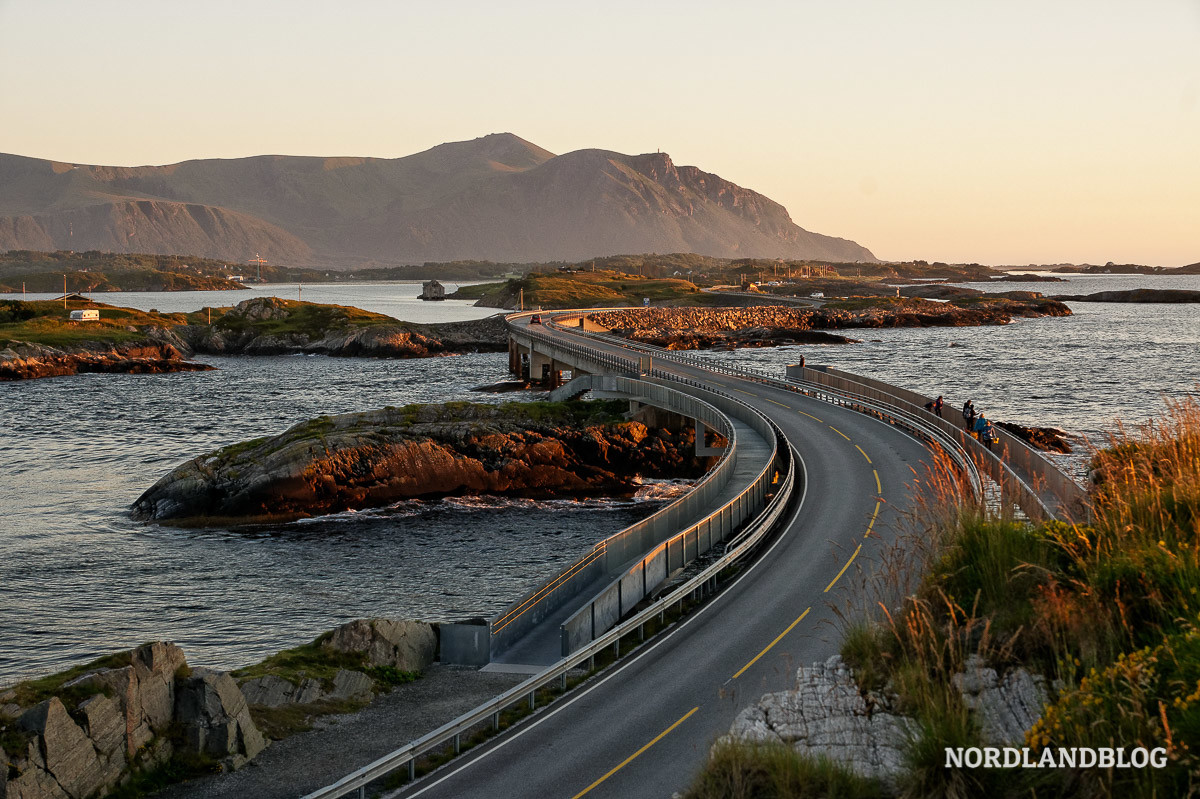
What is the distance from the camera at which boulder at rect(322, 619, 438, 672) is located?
79.8 ft

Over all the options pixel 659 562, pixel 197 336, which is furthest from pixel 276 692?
pixel 197 336

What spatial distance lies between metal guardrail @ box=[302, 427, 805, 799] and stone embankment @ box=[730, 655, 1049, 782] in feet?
18.5

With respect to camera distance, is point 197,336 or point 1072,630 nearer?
point 1072,630

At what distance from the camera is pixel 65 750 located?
17.5 m

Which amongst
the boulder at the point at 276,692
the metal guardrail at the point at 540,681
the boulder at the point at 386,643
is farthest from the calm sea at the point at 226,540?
the metal guardrail at the point at 540,681

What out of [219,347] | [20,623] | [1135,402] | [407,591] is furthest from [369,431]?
[219,347]

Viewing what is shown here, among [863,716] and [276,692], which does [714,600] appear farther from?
[863,716]

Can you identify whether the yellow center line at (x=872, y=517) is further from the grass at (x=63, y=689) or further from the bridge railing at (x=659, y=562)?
the grass at (x=63, y=689)

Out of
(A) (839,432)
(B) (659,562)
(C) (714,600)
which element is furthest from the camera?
(A) (839,432)

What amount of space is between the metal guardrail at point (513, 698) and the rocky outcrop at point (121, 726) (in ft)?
10.3

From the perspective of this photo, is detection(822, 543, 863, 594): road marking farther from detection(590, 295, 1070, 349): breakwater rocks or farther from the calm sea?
detection(590, 295, 1070, 349): breakwater rocks

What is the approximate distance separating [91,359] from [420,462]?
285 feet

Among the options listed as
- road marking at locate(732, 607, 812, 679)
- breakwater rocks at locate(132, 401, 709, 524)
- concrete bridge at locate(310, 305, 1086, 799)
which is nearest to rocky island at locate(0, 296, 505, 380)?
breakwater rocks at locate(132, 401, 709, 524)

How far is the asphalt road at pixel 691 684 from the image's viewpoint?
16984 mm
